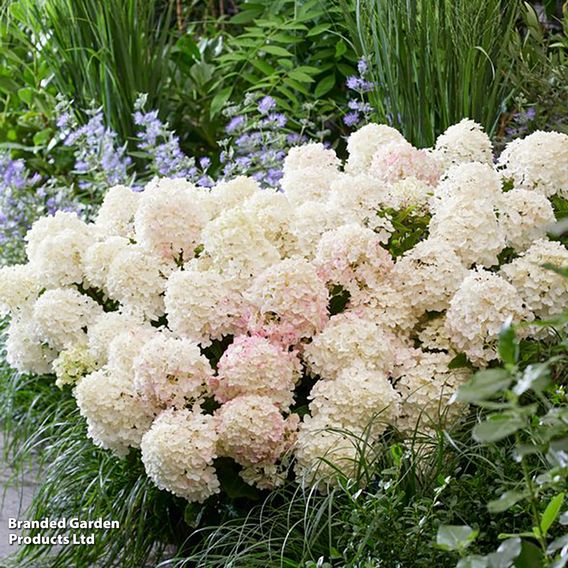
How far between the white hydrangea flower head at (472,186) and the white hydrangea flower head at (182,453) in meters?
0.69

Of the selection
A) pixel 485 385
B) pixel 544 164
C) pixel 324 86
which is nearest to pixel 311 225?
pixel 544 164

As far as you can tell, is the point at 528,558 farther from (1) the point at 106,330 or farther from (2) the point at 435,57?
(2) the point at 435,57

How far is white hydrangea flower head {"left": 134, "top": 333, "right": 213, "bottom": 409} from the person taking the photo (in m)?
1.96

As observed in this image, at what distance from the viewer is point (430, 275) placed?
2.10 m

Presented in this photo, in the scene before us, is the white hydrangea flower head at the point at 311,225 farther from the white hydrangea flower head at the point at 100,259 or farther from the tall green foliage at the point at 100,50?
the tall green foliage at the point at 100,50

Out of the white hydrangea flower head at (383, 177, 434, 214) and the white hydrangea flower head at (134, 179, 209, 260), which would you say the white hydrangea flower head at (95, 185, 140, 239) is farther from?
the white hydrangea flower head at (383, 177, 434, 214)

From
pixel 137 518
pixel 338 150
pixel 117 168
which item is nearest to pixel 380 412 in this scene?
pixel 137 518

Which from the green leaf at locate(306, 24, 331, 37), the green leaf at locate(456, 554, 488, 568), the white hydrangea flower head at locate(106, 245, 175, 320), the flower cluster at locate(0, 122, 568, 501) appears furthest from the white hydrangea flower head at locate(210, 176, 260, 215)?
the green leaf at locate(456, 554, 488, 568)

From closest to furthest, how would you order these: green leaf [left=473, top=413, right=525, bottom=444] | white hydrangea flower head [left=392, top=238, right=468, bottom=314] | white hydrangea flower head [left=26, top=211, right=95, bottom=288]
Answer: green leaf [left=473, top=413, right=525, bottom=444] < white hydrangea flower head [left=392, top=238, right=468, bottom=314] < white hydrangea flower head [left=26, top=211, right=95, bottom=288]

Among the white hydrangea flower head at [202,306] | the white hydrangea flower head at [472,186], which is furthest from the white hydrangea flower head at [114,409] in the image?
A: the white hydrangea flower head at [472,186]

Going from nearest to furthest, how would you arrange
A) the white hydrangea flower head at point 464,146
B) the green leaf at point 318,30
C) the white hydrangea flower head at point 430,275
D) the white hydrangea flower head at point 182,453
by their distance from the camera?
the white hydrangea flower head at point 182,453, the white hydrangea flower head at point 430,275, the white hydrangea flower head at point 464,146, the green leaf at point 318,30

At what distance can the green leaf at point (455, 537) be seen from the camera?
3.32 feet

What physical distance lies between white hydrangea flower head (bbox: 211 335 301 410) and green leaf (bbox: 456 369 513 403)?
1.06m

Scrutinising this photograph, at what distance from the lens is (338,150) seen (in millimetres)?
4238
